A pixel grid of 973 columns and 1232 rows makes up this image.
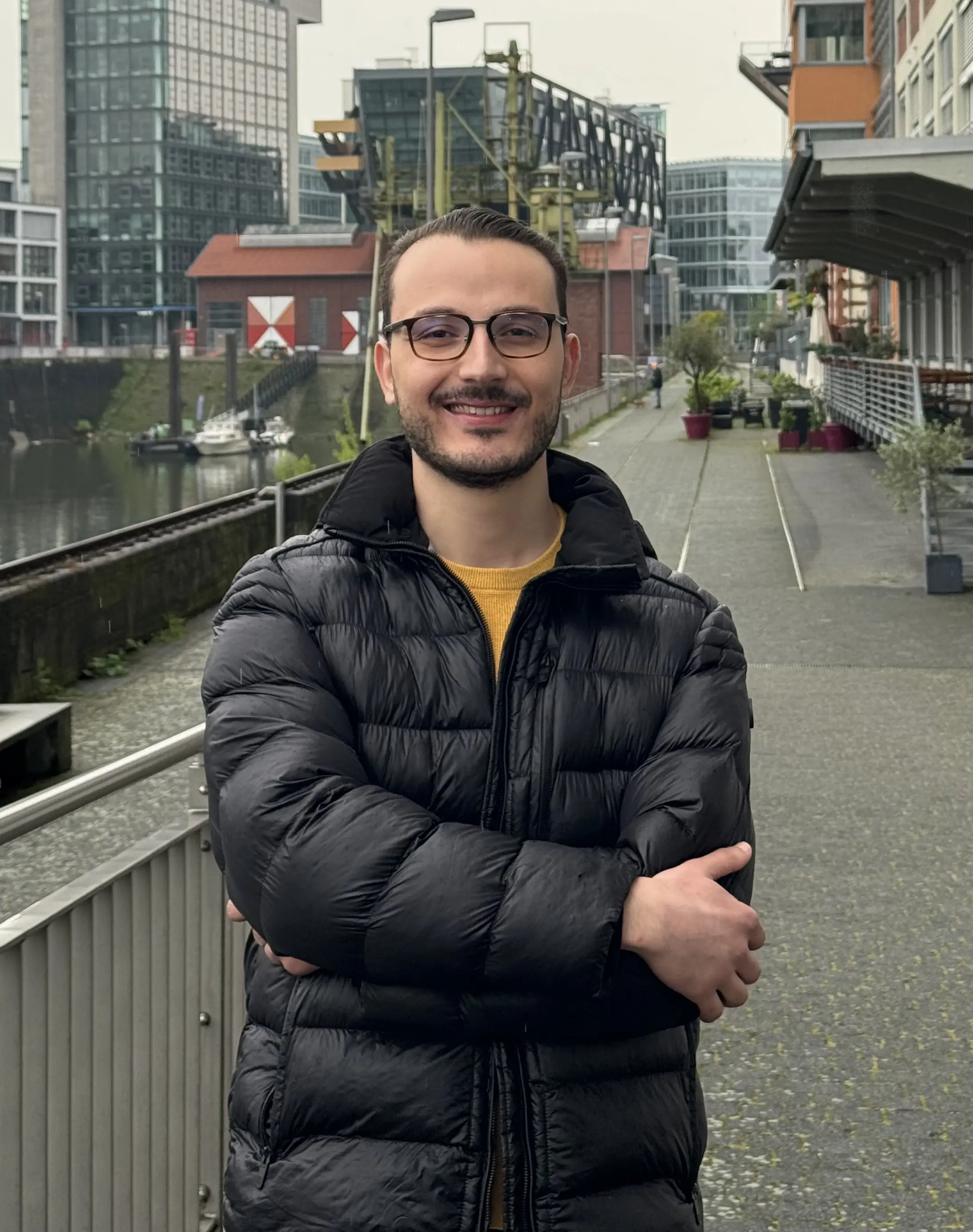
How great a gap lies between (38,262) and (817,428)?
125m

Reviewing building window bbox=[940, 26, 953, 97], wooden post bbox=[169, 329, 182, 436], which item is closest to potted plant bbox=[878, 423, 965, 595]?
building window bbox=[940, 26, 953, 97]

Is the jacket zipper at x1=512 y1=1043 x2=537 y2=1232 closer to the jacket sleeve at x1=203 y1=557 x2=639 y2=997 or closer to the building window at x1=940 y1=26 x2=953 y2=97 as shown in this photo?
the jacket sleeve at x1=203 y1=557 x2=639 y2=997

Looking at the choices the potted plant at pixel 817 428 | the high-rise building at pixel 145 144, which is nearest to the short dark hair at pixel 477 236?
the potted plant at pixel 817 428

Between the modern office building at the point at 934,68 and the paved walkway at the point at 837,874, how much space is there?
50.6ft

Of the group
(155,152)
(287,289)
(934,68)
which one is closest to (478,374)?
(934,68)

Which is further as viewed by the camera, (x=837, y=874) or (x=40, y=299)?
(x=40, y=299)

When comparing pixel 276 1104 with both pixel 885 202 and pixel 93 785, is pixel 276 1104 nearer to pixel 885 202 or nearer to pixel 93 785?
pixel 93 785

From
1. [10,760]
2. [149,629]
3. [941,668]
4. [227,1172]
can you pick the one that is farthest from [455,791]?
[149,629]

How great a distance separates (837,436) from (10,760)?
30303 millimetres

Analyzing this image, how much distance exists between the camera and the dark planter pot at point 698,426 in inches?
1763

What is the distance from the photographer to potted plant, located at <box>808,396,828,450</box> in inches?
1538

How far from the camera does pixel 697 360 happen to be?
5044 centimetres

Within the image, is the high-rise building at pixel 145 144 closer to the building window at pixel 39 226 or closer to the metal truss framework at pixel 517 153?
the building window at pixel 39 226

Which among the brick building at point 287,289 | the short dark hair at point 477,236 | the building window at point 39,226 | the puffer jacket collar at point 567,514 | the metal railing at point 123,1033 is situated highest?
the building window at point 39,226
